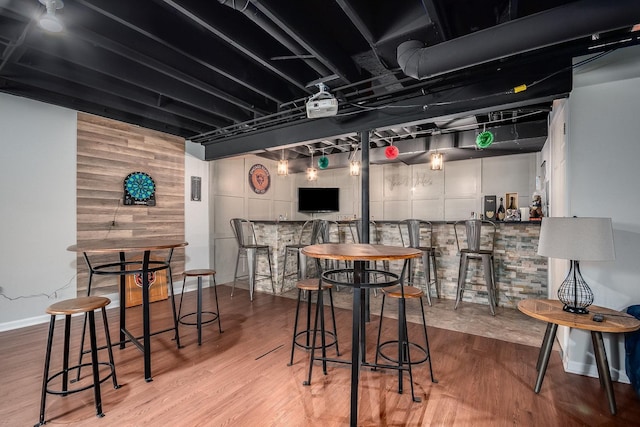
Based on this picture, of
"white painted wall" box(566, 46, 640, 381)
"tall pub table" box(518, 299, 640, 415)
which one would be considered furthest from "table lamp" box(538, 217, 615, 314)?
"white painted wall" box(566, 46, 640, 381)

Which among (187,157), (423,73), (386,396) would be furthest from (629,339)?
(187,157)

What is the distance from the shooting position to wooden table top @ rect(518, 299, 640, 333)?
182 centimetres

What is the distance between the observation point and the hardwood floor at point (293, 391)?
1.82m

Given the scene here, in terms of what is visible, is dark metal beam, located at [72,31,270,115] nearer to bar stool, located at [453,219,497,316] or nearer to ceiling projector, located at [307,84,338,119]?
ceiling projector, located at [307,84,338,119]

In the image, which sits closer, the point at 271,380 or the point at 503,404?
the point at 503,404

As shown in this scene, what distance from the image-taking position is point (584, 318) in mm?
1964

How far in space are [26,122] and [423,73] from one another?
4.31 metres

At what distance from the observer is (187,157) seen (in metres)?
5.05

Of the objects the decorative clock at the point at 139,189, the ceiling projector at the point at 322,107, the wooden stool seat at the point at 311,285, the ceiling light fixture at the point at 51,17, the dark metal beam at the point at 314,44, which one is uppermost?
the dark metal beam at the point at 314,44

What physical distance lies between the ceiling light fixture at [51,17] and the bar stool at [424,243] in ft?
13.1

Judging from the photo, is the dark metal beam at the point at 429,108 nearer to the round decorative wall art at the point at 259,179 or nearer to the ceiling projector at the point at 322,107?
the ceiling projector at the point at 322,107


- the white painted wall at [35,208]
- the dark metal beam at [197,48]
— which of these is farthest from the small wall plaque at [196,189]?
the dark metal beam at [197,48]

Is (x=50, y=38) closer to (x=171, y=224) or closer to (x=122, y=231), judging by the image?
(x=122, y=231)

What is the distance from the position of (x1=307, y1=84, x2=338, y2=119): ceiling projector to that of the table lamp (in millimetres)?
1967
